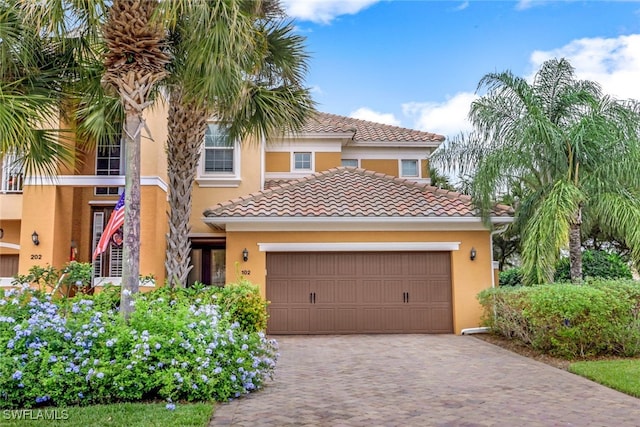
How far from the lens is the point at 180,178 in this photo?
11555 millimetres

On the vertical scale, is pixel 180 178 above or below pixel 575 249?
above

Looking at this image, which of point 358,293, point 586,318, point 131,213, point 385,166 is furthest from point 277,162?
point 586,318

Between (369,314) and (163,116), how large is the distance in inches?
362

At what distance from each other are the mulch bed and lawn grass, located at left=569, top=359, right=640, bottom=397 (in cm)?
30

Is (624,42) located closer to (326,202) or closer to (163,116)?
(326,202)

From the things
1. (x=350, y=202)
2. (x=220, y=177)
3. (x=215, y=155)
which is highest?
(x=215, y=155)

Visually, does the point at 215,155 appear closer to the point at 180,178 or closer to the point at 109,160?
the point at 109,160

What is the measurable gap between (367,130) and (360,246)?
933cm

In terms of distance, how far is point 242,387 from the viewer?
732cm

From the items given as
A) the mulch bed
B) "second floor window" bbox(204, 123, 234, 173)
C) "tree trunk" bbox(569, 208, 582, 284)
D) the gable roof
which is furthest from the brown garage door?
"second floor window" bbox(204, 123, 234, 173)

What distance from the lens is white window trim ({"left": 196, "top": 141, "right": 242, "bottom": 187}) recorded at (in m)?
17.5

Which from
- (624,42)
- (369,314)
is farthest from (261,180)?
(624,42)

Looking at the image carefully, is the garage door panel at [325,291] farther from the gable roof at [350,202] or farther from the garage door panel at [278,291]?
the gable roof at [350,202]

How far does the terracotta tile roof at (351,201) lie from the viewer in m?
14.3
